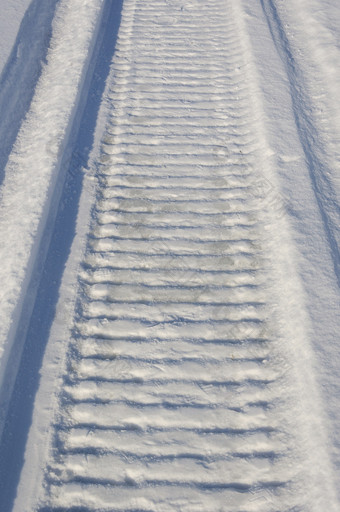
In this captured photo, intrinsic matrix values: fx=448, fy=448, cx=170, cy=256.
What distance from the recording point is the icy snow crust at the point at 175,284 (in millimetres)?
1914

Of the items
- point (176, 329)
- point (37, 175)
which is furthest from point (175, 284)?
point (37, 175)

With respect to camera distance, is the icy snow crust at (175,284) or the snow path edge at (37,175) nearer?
the icy snow crust at (175,284)

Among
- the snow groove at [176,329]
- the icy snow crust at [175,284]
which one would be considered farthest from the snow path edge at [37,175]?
the snow groove at [176,329]

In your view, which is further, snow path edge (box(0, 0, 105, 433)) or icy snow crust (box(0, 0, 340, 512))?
snow path edge (box(0, 0, 105, 433))

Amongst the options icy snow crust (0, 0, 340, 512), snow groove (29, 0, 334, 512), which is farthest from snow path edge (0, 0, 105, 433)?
snow groove (29, 0, 334, 512)

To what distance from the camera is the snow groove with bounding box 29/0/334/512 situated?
6.22 feet

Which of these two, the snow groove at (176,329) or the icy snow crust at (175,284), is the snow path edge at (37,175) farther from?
the snow groove at (176,329)

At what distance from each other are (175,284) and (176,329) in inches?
10.9

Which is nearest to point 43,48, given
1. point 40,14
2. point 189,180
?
point 40,14

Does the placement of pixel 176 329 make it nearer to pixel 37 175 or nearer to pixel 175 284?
pixel 175 284

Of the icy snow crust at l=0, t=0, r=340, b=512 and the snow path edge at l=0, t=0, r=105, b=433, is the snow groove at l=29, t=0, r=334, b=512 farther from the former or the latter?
the snow path edge at l=0, t=0, r=105, b=433

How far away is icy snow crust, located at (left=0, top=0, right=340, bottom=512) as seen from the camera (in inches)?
75.4

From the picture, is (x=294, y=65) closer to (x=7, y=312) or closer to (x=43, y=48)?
(x=43, y=48)

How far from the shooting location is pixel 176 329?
→ 2.29 metres
